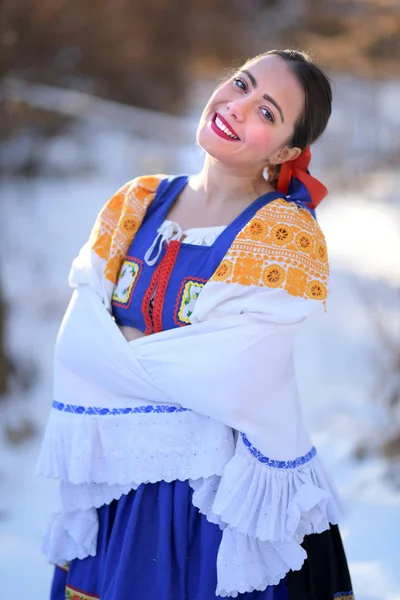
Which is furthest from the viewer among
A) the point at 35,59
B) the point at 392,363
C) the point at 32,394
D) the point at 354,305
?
the point at 35,59

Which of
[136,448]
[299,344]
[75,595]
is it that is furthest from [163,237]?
[299,344]

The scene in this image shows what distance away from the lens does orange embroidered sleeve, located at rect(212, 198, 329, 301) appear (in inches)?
64.4

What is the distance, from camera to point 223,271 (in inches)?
64.7

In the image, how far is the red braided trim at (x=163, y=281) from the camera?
5.70 ft

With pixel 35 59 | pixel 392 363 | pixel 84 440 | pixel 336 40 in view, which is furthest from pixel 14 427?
pixel 35 59

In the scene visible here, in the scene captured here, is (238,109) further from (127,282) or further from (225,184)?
(127,282)

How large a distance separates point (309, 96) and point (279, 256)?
36cm

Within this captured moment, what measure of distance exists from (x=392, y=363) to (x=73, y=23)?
16.8 feet

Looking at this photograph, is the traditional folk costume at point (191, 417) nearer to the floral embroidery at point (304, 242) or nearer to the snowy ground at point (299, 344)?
the floral embroidery at point (304, 242)

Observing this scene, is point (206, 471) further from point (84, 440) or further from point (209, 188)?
point (209, 188)

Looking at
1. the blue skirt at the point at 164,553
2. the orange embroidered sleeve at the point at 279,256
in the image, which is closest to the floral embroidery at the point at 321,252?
the orange embroidered sleeve at the point at 279,256

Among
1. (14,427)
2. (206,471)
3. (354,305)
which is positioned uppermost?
(354,305)

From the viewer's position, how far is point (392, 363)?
354 centimetres

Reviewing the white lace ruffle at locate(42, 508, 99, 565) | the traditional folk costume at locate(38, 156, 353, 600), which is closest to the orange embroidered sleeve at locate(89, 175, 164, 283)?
the traditional folk costume at locate(38, 156, 353, 600)
